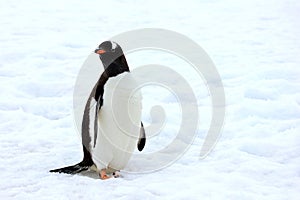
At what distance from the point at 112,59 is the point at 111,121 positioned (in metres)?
0.45

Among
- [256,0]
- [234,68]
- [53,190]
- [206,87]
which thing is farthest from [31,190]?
[256,0]

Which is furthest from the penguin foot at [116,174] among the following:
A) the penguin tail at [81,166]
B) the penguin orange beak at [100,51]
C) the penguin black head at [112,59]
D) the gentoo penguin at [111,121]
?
the penguin orange beak at [100,51]

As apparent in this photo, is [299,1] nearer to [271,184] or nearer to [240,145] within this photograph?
[240,145]

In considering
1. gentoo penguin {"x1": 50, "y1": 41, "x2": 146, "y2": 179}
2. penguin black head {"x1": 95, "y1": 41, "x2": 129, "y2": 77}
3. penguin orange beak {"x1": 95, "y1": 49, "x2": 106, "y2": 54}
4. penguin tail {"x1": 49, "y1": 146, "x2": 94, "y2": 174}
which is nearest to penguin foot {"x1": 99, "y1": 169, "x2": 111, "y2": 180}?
gentoo penguin {"x1": 50, "y1": 41, "x2": 146, "y2": 179}

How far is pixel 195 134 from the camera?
441 centimetres

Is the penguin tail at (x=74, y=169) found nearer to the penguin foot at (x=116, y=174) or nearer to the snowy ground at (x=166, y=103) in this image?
the snowy ground at (x=166, y=103)

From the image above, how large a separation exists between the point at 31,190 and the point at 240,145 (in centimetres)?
176

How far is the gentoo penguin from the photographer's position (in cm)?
341

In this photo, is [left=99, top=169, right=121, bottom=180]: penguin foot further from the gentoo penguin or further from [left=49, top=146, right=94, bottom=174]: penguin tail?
[left=49, top=146, right=94, bottom=174]: penguin tail

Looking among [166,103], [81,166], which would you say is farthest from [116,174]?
[166,103]

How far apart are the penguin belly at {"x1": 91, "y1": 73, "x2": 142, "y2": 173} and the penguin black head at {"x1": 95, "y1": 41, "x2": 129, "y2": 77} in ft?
0.18

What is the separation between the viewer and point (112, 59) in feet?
11.6

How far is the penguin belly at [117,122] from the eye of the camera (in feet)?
11.2

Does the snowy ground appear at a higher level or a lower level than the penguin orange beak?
lower
